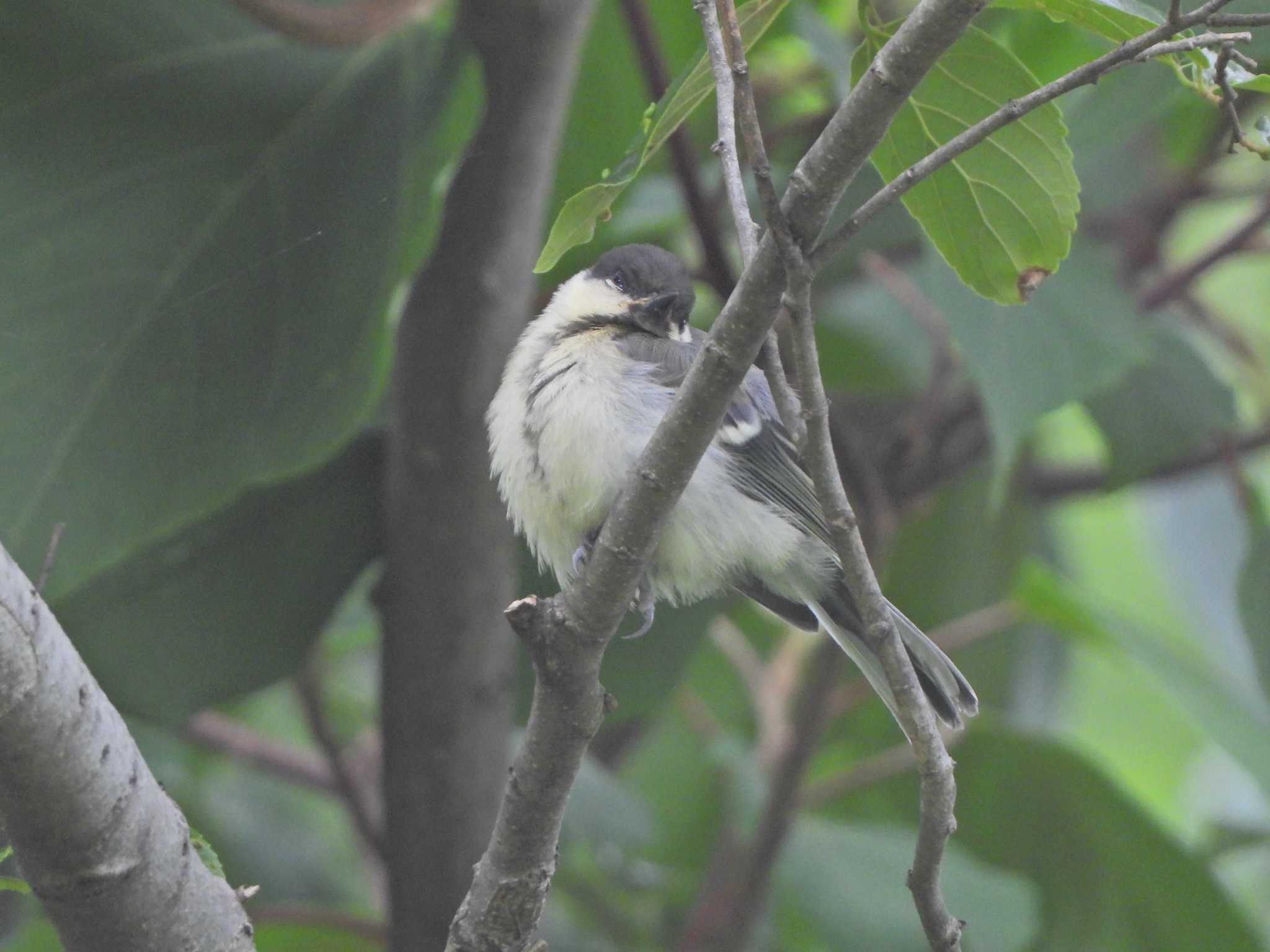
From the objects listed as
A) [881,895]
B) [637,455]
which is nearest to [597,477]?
[637,455]

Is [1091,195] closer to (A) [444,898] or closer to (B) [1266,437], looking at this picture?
(B) [1266,437]

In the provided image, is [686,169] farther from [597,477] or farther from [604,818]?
[604,818]

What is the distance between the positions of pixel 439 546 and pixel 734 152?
4.14 feet

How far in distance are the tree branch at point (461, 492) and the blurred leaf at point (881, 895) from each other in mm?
720

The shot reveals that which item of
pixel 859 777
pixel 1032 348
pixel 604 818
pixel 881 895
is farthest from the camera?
pixel 859 777

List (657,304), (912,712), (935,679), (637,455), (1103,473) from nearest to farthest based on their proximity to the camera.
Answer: (912,712) < (935,679) < (637,455) < (657,304) < (1103,473)

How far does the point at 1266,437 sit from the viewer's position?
3.11m

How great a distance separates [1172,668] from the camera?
2.82 metres

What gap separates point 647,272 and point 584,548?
1.61 feet

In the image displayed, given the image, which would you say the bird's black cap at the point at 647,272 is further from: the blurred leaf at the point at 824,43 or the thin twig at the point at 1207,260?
the thin twig at the point at 1207,260

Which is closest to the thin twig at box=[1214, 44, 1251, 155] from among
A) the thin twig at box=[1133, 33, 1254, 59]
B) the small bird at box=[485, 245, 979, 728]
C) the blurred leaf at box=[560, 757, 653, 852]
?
the thin twig at box=[1133, 33, 1254, 59]

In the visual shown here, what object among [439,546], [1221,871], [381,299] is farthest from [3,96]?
[1221,871]

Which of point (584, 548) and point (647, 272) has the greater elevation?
point (647, 272)

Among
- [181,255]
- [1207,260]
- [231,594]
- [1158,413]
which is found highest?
[1207,260]
